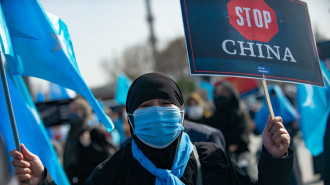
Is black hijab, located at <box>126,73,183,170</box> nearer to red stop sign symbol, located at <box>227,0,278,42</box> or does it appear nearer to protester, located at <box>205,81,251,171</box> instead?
red stop sign symbol, located at <box>227,0,278,42</box>

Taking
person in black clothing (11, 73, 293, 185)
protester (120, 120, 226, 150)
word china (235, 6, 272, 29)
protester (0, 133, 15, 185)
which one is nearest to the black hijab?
person in black clothing (11, 73, 293, 185)

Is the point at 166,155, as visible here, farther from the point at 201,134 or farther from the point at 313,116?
the point at 313,116

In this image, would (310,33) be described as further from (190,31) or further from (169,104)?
(169,104)

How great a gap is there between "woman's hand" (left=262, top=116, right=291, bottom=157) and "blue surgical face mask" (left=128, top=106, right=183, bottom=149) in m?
0.50

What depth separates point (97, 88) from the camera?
172ft

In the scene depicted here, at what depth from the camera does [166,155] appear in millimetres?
2062

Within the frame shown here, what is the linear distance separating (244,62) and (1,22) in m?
1.52

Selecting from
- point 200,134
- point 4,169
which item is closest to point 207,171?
point 200,134

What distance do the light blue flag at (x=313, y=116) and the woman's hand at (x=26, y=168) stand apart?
9.69ft

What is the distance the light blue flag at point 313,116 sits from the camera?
3855 mm

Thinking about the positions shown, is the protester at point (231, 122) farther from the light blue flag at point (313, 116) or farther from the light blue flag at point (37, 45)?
the light blue flag at point (37, 45)

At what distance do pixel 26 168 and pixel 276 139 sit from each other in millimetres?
1333

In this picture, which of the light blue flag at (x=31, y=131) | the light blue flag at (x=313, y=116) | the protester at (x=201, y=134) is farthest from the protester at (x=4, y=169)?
the light blue flag at (x=313, y=116)

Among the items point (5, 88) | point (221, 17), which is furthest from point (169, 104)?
point (5, 88)
